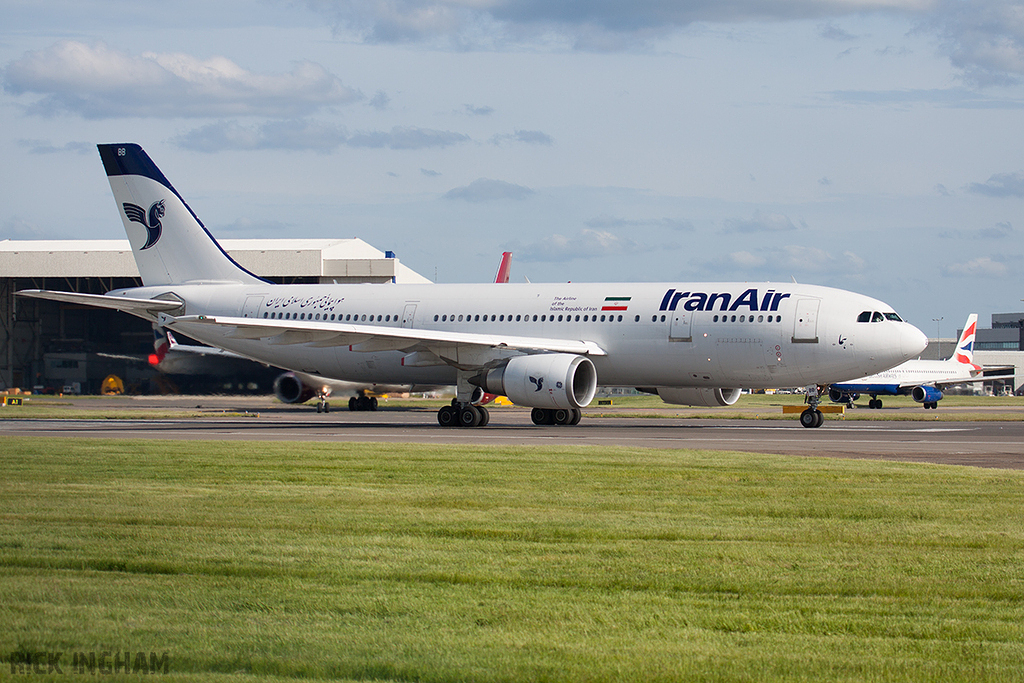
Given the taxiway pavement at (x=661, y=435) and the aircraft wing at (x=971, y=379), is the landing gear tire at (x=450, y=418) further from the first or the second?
the aircraft wing at (x=971, y=379)

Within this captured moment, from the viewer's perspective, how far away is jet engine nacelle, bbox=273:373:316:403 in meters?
43.6

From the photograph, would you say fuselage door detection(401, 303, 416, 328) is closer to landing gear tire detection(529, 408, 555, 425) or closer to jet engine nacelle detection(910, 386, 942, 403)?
landing gear tire detection(529, 408, 555, 425)

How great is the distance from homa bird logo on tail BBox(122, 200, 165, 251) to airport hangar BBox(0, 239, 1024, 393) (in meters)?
27.4

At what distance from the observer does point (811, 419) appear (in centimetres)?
2959

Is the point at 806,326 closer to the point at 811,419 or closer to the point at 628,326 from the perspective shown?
the point at 811,419

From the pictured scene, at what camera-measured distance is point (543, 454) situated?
18.2m

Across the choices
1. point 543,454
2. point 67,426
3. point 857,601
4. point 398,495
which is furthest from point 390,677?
point 67,426

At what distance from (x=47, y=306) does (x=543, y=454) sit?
6642cm

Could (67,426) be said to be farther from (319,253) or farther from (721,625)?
(319,253)

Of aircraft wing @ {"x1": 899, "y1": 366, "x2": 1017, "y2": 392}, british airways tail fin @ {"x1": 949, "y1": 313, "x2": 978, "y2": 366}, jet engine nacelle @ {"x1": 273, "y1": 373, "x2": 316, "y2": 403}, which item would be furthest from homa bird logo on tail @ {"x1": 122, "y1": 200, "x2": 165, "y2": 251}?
british airways tail fin @ {"x1": 949, "y1": 313, "x2": 978, "y2": 366}

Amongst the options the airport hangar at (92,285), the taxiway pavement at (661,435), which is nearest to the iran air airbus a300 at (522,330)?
the taxiway pavement at (661,435)

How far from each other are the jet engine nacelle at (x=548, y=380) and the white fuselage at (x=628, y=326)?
64.0 inches

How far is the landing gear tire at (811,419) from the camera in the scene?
2941cm

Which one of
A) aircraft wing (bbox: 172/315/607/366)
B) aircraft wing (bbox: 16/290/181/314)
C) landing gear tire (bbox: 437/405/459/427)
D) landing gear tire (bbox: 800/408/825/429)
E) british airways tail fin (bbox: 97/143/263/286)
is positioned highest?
british airways tail fin (bbox: 97/143/263/286)
